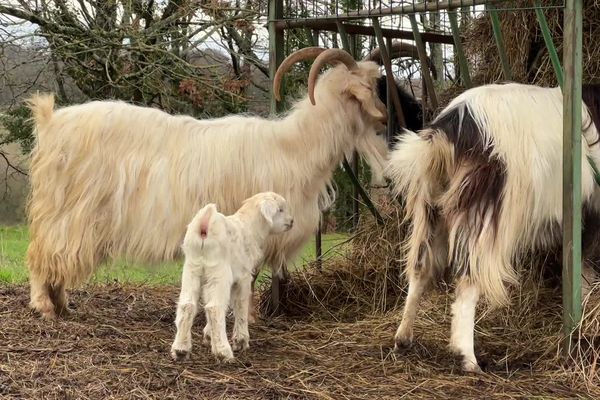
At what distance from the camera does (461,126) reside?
4.43 m

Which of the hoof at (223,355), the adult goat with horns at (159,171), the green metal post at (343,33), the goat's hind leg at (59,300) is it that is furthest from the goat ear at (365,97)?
the goat's hind leg at (59,300)

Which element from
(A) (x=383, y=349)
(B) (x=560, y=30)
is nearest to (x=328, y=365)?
(A) (x=383, y=349)

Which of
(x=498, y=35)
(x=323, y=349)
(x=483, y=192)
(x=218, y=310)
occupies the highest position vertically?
(x=498, y=35)

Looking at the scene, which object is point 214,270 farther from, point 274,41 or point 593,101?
point 274,41

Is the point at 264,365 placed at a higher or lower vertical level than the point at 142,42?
lower

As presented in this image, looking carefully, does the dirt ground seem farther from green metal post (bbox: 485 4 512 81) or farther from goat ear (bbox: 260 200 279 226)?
green metal post (bbox: 485 4 512 81)

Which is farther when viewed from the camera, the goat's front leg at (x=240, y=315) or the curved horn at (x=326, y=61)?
the curved horn at (x=326, y=61)

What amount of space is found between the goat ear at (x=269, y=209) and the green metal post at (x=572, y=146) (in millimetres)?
1651

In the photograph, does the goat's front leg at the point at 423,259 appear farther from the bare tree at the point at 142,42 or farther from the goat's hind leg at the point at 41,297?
the bare tree at the point at 142,42

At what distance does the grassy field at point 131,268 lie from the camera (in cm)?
629

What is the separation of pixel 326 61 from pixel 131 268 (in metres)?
3.20

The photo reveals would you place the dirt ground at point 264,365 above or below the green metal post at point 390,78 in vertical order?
below

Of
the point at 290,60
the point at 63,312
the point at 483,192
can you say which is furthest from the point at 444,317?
the point at 63,312

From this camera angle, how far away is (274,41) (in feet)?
20.8
